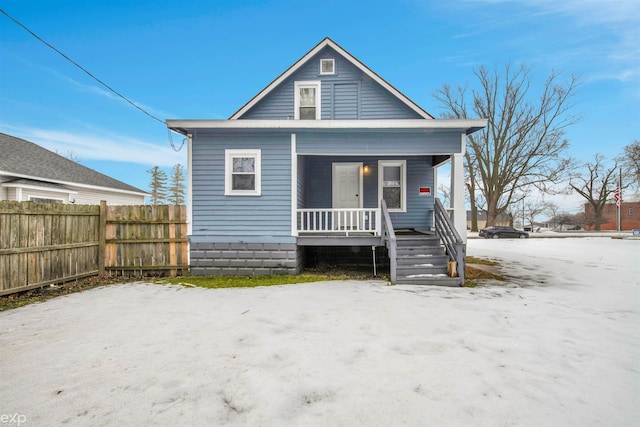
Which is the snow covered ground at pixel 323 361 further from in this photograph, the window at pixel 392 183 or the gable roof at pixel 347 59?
the gable roof at pixel 347 59

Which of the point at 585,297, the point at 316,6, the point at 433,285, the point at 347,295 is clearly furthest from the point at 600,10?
the point at 316,6

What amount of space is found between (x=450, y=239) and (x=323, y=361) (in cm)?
580

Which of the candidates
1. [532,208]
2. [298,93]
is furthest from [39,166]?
[532,208]

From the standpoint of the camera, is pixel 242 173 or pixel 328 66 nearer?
pixel 242 173

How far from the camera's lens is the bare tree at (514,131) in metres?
27.2

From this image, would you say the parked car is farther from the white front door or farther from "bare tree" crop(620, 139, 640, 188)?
the white front door

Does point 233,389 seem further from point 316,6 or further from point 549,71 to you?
point 549,71

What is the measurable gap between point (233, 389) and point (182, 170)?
64.6 meters

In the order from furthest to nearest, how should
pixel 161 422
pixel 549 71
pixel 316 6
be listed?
pixel 549 71, pixel 316 6, pixel 161 422

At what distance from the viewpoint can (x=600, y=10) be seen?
809 centimetres

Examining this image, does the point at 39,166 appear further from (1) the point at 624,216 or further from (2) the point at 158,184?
(1) the point at 624,216

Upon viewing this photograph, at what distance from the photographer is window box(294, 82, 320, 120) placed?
10.3 metres

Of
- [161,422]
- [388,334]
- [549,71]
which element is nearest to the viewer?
[161,422]

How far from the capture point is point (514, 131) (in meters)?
28.5
